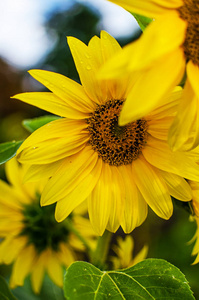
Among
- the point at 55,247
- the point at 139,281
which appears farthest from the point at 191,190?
the point at 55,247

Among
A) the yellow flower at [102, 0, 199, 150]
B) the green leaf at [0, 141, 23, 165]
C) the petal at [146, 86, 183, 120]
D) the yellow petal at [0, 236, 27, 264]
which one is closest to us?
the yellow flower at [102, 0, 199, 150]

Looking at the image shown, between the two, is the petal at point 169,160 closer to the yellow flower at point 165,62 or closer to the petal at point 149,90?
the yellow flower at point 165,62

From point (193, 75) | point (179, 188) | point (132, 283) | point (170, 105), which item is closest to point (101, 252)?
point (132, 283)

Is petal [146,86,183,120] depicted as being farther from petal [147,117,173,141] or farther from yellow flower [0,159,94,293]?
yellow flower [0,159,94,293]

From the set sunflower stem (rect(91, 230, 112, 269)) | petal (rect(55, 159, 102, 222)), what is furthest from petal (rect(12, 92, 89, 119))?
sunflower stem (rect(91, 230, 112, 269))

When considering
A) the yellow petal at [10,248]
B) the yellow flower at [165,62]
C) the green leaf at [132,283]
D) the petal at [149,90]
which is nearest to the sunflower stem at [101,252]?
the green leaf at [132,283]

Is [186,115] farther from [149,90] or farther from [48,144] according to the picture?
[48,144]
